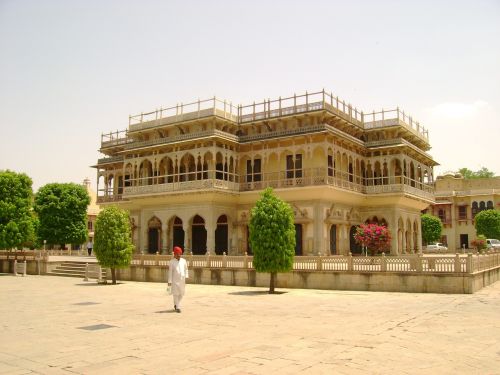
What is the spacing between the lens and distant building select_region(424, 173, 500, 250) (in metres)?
63.0

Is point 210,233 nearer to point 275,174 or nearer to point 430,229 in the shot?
point 275,174

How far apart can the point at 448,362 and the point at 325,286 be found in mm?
13385

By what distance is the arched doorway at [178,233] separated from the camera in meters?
36.4

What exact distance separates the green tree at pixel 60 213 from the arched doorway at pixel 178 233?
18614mm

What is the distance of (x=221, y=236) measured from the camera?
115 feet

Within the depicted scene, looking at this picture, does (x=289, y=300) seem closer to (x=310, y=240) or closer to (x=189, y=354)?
(x=189, y=354)

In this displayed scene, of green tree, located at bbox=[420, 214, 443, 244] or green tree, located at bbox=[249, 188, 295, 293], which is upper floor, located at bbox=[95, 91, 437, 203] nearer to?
green tree, located at bbox=[249, 188, 295, 293]

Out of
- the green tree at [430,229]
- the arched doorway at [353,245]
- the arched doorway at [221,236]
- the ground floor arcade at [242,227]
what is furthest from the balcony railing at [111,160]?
the green tree at [430,229]

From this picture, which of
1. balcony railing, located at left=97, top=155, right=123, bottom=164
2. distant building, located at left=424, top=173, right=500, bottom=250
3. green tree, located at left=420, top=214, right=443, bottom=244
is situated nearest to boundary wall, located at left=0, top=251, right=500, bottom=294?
balcony railing, located at left=97, top=155, right=123, bottom=164

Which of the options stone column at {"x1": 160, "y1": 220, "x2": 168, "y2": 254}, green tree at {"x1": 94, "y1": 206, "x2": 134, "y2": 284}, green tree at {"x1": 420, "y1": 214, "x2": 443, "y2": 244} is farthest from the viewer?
green tree at {"x1": 420, "y1": 214, "x2": 443, "y2": 244}

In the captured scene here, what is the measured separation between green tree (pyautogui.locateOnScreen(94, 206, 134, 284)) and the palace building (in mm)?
7227

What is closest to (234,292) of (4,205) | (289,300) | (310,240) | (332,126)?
(289,300)

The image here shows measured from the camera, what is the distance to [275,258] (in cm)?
2059

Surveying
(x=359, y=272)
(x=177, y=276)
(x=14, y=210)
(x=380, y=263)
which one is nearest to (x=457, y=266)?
(x=380, y=263)
